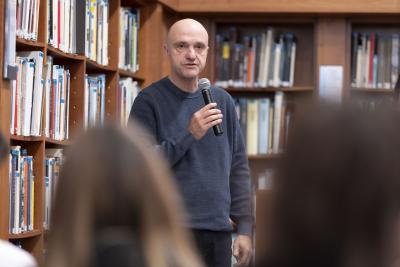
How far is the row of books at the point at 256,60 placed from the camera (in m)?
6.23

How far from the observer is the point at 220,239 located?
364cm

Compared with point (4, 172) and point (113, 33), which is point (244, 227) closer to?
point (4, 172)

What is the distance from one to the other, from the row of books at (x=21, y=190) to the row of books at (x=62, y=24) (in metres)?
0.54

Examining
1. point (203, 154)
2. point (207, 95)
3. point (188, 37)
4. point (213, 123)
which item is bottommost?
point (203, 154)

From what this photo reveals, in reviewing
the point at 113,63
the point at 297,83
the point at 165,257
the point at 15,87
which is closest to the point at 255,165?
the point at 297,83

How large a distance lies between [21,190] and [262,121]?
96.1 inches

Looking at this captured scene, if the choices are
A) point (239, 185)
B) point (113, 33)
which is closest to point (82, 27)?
point (113, 33)

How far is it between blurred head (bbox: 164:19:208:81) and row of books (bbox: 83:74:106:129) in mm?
863

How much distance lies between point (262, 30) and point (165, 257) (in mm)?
5098

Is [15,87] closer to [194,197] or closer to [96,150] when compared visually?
[194,197]

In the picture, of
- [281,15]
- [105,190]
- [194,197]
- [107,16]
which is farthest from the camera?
[281,15]

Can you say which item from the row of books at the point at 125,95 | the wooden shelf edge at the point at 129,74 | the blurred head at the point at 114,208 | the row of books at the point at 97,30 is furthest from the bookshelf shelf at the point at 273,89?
the blurred head at the point at 114,208

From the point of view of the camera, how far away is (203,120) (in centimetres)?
351

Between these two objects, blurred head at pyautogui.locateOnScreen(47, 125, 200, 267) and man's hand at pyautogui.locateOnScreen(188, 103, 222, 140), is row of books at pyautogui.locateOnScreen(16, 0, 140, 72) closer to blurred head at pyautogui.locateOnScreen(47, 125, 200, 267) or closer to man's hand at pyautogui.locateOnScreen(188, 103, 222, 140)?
man's hand at pyautogui.locateOnScreen(188, 103, 222, 140)
